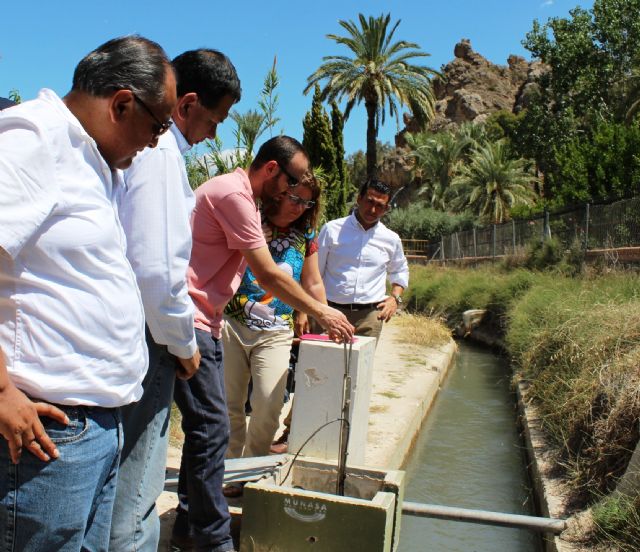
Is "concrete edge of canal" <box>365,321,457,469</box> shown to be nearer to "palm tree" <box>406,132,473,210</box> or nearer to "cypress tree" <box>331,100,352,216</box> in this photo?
"cypress tree" <box>331,100,352,216</box>

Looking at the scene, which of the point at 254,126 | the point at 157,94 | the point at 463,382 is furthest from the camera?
the point at 463,382

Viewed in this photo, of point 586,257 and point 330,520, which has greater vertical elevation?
point 586,257

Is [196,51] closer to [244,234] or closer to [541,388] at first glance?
[244,234]

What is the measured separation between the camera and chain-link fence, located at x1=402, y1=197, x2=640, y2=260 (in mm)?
14539

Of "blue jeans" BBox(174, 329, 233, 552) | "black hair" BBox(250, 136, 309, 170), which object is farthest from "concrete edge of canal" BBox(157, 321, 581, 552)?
"black hair" BBox(250, 136, 309, 170)

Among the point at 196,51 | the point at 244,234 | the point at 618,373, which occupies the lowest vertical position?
the point at 618,373

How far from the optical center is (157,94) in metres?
1.82

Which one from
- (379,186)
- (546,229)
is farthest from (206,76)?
(546,229)

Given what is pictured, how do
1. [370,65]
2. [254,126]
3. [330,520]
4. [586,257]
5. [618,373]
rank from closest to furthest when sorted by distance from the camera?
[330,520] < [618,373] < [254,126] < [586,257] < [370,65]

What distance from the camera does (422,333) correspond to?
1353 cm

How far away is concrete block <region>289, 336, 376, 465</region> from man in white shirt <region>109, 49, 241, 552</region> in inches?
57.8

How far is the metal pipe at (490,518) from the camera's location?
407cm

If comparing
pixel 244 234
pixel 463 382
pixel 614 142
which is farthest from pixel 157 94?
pixel 614 142

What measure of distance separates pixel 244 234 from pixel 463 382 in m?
8.85
